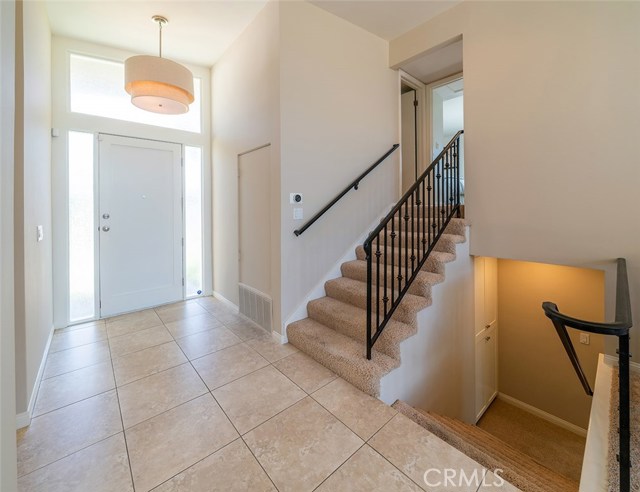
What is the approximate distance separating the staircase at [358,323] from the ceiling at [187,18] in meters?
2.34

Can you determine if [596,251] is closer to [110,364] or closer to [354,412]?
[354,412]

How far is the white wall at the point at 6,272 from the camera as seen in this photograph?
3.11 feet

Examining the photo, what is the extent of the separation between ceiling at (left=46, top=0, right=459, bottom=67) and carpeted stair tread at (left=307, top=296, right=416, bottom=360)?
119 inches

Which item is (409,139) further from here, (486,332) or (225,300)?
(225,300)

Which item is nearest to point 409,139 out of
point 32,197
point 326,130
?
point 326,130

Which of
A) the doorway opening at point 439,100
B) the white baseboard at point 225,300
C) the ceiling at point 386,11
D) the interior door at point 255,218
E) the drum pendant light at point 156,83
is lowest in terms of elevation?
the white baseboard at point 225,300

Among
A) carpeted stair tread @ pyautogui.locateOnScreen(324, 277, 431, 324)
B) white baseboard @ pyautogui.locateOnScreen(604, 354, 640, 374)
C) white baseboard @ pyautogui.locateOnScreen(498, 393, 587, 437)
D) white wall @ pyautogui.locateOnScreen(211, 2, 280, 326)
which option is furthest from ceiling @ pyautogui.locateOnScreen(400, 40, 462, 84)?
white baseboard @ pyautogui.locateOnScreen(498, 393, 587, 437)

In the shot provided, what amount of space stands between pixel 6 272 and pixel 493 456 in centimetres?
286

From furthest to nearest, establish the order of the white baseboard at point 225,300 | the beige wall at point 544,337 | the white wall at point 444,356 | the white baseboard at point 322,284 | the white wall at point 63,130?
the white baseboard at point 225,300
the beige wall at point 544,337
the white wall at point 63,130
the white baseboard at point 322,284
the white wall at point 444,356

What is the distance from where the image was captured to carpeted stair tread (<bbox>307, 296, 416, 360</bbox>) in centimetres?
219

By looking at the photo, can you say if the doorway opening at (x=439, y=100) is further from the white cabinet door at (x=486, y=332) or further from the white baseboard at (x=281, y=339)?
the white baseboard at (x=281, y=339)

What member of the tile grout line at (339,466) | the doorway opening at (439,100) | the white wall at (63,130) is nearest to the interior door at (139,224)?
the white wall at (63,130)

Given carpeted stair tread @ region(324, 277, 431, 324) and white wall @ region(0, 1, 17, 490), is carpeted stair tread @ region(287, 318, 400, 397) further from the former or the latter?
white wall @ region(0, 1, 17, 490)

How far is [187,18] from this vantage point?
2.99m
